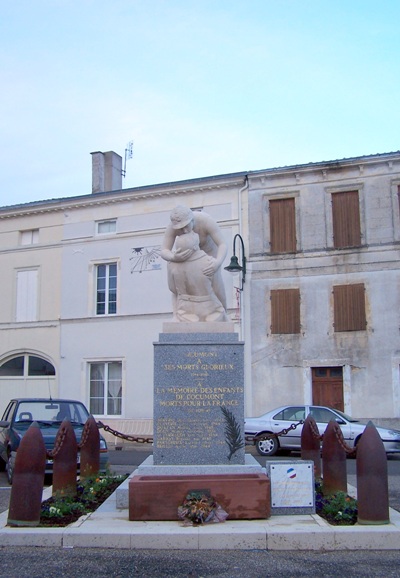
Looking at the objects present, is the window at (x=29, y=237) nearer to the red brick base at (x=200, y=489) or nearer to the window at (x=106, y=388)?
the window at (x=106, y=388)

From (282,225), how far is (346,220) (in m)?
2.19

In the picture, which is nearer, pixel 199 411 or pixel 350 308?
pixel 199 411

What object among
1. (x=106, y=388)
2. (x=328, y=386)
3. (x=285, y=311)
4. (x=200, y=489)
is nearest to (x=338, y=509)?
(x=200, y=489)

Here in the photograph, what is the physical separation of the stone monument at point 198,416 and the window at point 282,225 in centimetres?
1495

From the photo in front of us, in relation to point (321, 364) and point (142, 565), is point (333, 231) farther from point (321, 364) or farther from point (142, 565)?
point (142, 565)

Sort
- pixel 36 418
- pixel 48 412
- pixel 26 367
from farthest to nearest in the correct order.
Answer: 1. pixel 26 367
2. pixel 48 412
3. pixel 36 418

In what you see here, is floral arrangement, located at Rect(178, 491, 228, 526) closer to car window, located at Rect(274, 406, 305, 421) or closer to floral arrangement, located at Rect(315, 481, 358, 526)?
floral arrangement, located at Rect(315, 481, 358, 526)

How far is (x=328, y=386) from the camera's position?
22.1 meters

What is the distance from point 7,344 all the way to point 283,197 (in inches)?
482

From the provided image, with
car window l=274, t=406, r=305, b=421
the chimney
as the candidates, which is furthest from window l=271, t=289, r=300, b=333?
the chimney

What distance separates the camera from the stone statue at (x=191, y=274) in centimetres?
862

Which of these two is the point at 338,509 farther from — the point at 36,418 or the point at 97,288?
the point at 97,288

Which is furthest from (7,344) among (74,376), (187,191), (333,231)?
(333,231)

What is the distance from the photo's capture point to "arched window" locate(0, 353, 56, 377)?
26.1m
